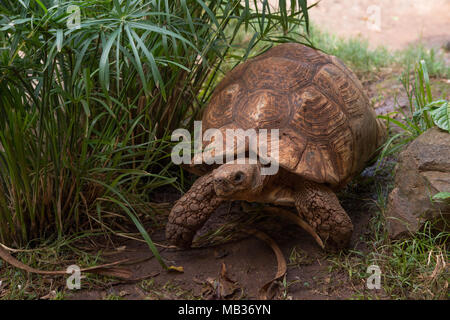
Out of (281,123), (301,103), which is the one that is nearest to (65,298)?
(281,123)

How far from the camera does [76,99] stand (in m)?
2.23

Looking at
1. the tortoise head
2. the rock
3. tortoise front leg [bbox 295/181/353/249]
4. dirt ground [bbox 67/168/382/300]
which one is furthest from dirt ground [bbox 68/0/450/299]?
the tortoise head

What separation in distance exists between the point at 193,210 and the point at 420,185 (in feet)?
4.01

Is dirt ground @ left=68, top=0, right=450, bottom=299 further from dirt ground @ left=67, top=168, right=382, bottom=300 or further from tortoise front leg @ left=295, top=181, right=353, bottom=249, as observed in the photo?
tortoise front leg @ left=295, top=181, right=353, bottom=249

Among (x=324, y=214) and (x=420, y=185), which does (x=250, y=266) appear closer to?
(x=324, y=214)

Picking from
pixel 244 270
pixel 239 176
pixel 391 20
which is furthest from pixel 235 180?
pixel 391 20

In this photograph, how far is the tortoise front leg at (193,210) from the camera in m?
2.60

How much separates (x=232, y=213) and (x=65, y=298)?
119 centimetres

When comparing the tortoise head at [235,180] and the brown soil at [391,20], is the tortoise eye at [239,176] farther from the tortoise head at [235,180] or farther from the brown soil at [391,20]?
the brown soil at [391,20]

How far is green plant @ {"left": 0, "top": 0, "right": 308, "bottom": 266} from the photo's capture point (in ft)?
6.85

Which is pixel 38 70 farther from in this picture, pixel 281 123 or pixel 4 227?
pixel 281 123

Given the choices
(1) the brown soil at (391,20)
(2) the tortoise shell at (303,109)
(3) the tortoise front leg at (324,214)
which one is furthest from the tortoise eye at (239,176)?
(1) the brown soil at (391,20)

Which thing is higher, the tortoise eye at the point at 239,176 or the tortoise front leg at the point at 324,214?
the tortoise eye at the point at 239,176

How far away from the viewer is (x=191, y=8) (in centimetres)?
273
